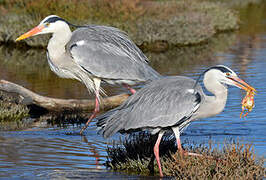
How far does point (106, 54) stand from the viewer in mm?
9812

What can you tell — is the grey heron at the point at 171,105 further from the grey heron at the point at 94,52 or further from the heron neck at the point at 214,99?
the grey heron at the point at 94,52

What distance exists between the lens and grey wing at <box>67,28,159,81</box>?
31.8 ft

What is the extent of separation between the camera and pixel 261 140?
8898 millimetres

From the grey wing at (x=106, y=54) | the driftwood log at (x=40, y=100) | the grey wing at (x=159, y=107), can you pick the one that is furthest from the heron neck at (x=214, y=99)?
the driftwood log at (x=40, y=100)

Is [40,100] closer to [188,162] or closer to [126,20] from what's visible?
[188,162]

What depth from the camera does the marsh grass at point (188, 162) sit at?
6.68 meters

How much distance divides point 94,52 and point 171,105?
3038 mm

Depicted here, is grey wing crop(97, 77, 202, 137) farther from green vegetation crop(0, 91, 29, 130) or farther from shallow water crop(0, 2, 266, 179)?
green vegetation crop(0, 91, 29, 130)

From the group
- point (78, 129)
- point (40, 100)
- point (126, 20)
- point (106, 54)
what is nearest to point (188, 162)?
point (106, 54)

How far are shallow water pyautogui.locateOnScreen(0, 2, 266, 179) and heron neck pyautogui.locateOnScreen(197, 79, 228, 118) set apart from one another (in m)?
1.13

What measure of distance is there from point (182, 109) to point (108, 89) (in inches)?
A: 281

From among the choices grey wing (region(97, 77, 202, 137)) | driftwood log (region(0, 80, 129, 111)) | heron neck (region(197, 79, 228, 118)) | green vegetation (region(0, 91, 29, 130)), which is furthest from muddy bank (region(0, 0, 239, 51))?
heron neck (region(197, 79, 228, 118))

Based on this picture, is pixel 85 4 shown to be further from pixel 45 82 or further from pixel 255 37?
pixel 45 82

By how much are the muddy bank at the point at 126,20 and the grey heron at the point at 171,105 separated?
1418 cm
